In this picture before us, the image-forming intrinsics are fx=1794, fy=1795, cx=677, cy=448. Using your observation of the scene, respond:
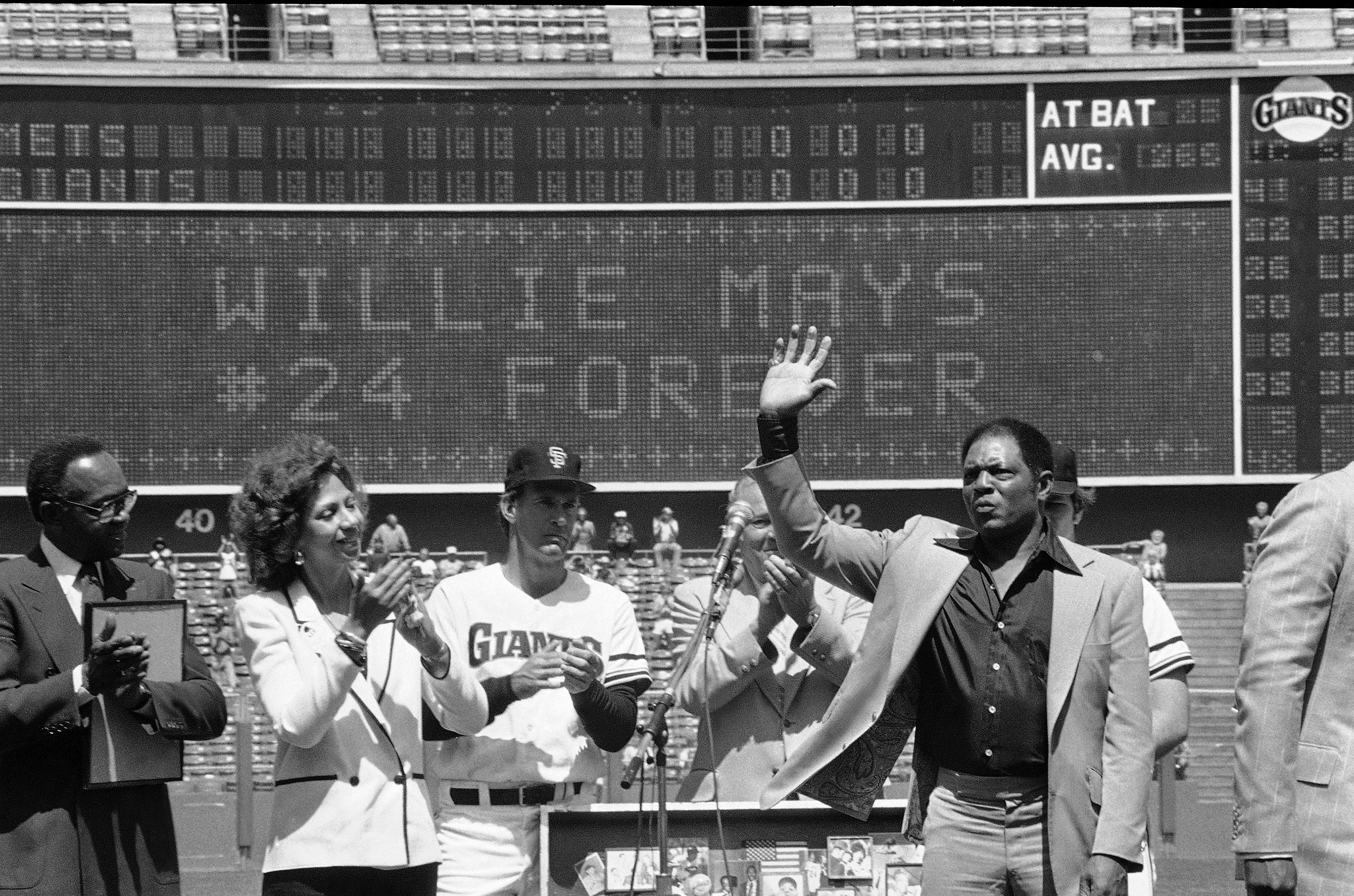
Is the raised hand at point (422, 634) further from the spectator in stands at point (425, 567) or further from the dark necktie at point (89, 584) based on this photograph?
the spectator in stands at point (425, 567)

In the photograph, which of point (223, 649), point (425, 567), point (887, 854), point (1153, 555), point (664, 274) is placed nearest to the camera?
point (887, 854)

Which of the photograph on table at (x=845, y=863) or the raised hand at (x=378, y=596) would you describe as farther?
the photograph on table at (x=845, y=863)

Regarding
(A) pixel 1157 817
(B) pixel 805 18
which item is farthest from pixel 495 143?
(A) pixel 1157 817

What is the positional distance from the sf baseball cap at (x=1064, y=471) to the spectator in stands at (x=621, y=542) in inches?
489

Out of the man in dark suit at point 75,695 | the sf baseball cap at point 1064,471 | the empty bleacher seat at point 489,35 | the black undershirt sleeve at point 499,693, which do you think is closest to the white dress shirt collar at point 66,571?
the man in dark suit at point 75,695

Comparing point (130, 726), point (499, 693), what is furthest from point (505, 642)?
point (130, 726)

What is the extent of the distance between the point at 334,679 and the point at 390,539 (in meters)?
14.0

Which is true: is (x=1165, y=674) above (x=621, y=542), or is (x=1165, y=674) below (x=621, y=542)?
above

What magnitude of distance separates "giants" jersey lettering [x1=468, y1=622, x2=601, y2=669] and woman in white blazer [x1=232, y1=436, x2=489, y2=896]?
23.1 inches

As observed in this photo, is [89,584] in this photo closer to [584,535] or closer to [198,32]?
[584,535]

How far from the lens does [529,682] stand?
193 inches

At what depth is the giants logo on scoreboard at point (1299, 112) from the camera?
17531mm

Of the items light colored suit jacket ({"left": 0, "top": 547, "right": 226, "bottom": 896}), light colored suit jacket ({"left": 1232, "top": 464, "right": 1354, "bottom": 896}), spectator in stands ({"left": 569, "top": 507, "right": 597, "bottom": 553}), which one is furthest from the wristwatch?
spectator in stands ({"left": 569, "top": 507, "right": 597, "bottom": 553})

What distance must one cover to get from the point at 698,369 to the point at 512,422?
6.09 ft
